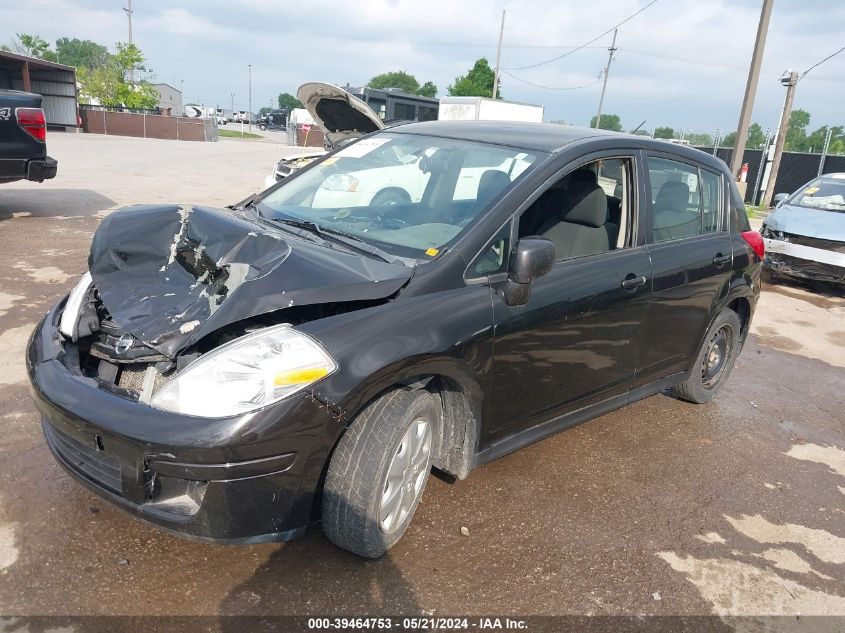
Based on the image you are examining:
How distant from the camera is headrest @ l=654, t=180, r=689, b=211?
153 inches

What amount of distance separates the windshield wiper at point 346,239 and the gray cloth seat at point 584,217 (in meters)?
0.99

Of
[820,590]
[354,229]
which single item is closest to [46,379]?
[354,229]

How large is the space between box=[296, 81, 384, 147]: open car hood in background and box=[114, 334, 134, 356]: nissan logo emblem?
17.0ft

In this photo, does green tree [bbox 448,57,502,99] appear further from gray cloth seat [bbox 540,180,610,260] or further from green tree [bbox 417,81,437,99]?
gray cloth seat [bbox 540,180,610,260]

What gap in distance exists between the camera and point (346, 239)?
3.13m

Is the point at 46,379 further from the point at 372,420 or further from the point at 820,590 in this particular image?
the point at 820,590

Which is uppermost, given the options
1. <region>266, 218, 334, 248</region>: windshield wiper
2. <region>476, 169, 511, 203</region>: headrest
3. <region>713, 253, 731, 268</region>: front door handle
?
<region>476, 169, 511, 203</region>: headrest

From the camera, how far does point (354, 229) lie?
3.25m

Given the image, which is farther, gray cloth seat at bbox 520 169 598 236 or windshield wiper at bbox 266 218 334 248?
gray cloth seat at bbox 520 169 598 236

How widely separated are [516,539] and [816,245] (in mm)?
7730

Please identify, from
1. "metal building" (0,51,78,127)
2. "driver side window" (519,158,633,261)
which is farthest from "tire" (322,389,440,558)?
"metal building" (0,51,78,127)

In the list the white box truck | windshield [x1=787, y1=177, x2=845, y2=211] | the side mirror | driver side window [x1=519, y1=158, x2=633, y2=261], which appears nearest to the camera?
the side mirror

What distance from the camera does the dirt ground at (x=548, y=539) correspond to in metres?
2.54

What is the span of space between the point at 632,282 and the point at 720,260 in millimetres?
1084
